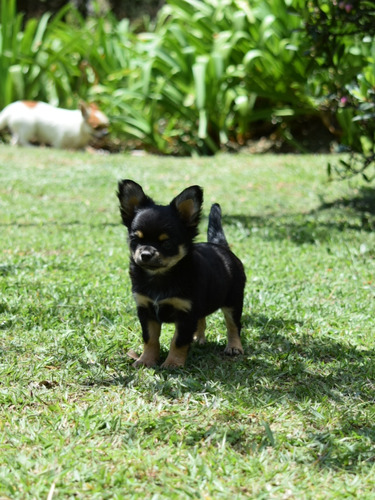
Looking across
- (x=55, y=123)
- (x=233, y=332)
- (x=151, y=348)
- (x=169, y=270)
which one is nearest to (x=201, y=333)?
(x=233, y=332)

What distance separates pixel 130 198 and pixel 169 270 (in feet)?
1.46

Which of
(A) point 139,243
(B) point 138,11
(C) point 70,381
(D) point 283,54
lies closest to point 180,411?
(C) point 70,381

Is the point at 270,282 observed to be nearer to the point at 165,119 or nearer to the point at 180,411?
the point at 180,411

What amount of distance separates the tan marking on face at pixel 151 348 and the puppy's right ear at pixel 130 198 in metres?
0.58

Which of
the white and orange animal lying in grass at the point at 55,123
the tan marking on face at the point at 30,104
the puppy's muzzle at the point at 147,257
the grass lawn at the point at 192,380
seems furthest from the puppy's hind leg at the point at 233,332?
the tan marking on face at the point at 30,104

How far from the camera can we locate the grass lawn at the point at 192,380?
104 inches

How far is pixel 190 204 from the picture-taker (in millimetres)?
3537

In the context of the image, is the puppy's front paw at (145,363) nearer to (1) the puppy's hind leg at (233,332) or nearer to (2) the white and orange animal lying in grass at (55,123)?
(1) the puppy's hind leg at (233,332)

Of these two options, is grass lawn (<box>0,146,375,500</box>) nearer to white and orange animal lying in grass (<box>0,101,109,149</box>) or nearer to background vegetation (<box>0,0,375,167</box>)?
background vegetation (<box>0,0,375,167</box>)

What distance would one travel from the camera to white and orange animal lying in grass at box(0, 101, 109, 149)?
12.2 meters

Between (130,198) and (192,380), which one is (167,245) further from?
(192,380)

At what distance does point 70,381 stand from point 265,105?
9.91m

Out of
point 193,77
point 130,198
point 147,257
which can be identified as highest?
point 193,77

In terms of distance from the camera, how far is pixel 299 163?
35.2 feet
